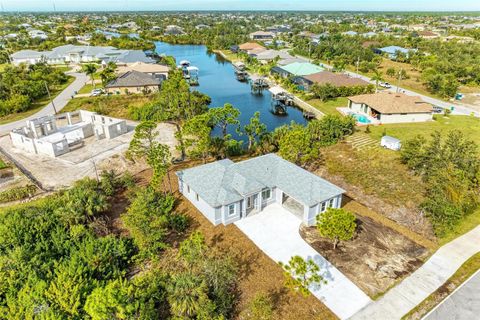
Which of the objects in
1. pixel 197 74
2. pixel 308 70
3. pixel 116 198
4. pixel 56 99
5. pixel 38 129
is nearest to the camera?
pixel 116 198

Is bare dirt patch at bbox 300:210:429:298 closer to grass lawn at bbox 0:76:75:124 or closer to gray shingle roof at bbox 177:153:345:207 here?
gray shingle roof at bbox 177:153:345:207

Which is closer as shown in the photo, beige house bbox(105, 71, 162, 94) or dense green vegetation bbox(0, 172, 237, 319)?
dense green vegetation bbox(0, 172, 237, 319)

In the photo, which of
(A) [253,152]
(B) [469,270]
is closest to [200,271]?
(B) [469,270]

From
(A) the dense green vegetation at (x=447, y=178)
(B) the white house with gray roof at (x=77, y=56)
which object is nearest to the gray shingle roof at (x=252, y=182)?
(A) the dense green vegetation at (x=447, y=178)

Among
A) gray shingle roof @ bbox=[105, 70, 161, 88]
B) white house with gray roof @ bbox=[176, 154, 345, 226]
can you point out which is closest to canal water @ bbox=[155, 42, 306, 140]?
gray shingle roof @ bbox=[105, 70, 161, 88]

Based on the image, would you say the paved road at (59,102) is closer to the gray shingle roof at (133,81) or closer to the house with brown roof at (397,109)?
the gray shingle roof at (133,81)

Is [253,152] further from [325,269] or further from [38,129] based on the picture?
[38,129]

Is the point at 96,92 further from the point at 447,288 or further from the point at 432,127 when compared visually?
the point at 447,288
